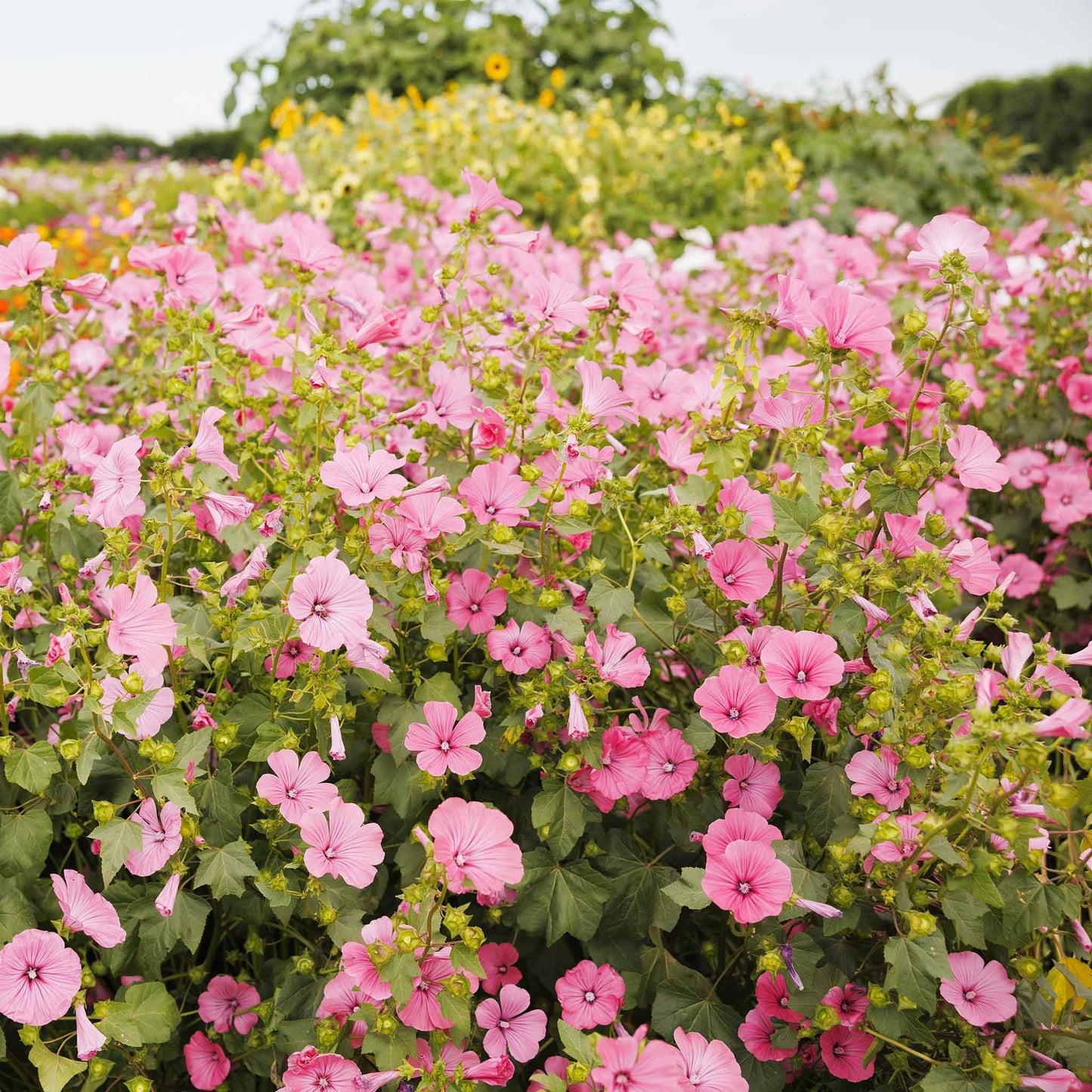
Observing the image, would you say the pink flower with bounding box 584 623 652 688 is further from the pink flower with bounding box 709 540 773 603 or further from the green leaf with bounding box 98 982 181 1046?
the green leaf with bounding box 98 982 181 1046

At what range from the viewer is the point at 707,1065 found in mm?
1065

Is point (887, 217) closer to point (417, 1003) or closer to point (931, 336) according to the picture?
point (931, 336)

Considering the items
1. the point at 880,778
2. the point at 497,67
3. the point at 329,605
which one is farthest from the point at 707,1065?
the point at 497,67

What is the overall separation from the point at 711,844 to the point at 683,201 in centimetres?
416

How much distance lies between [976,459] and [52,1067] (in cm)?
132

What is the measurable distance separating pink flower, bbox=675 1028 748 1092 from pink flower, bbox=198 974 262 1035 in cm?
62

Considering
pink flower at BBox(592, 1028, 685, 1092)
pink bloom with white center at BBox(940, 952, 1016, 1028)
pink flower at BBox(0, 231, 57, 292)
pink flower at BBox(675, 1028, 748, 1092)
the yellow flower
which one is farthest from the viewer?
the yellow flower

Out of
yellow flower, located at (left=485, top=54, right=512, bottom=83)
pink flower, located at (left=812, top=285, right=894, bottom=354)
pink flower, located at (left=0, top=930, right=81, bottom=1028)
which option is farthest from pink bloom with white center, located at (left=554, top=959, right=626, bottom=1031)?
yellow flower, located at (left=485, top=54, right=512, bottom=83)

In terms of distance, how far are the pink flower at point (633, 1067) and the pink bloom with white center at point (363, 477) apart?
0.66m

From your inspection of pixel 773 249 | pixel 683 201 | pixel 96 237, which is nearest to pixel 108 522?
pixel 773 249

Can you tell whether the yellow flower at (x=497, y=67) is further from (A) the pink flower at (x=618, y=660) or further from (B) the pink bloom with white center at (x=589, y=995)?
(B) the pink bloom with white center at (x=589, y=995)

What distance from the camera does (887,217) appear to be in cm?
326

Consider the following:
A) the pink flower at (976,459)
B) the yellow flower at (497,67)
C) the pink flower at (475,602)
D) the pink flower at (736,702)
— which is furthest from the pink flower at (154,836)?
the yellow flower at (497,67)

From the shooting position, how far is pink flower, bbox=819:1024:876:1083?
48.0 inches
